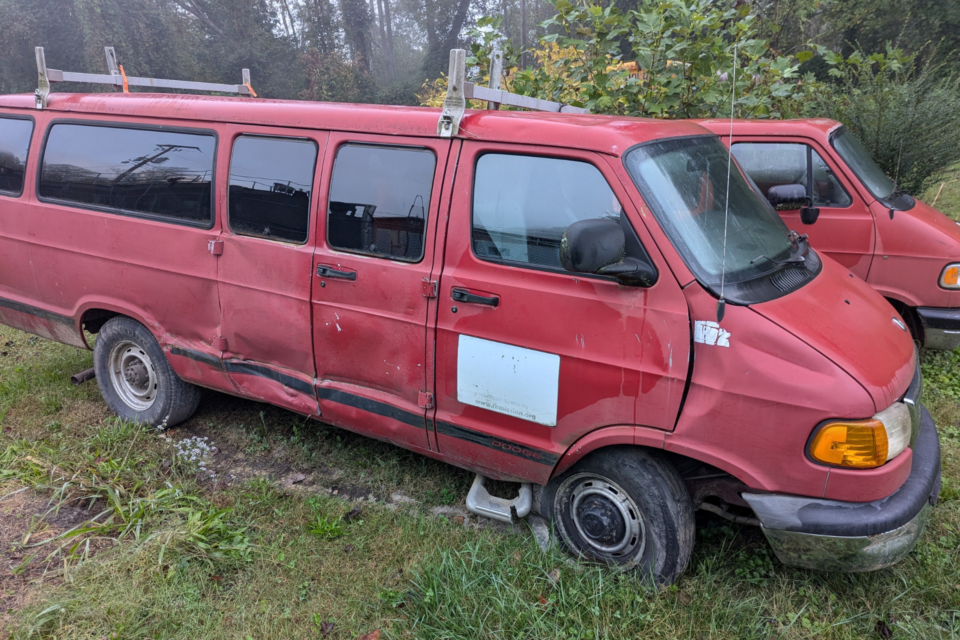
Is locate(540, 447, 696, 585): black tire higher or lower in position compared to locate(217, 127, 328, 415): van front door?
lower

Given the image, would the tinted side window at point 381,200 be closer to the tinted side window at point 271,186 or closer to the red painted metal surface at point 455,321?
the red painted metal surface at point 455,321

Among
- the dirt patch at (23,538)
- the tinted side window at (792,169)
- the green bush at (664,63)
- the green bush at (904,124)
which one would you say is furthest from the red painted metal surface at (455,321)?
the green bush at (904,124)

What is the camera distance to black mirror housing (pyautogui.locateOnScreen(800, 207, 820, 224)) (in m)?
5.09

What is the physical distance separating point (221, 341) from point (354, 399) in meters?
1.01

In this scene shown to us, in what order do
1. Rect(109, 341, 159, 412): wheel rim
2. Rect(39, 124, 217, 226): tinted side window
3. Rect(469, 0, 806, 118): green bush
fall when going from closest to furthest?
Rect(39, 124, 217, 226): tinted side window → Rect(109, 341, 159, 412): wheel rim → Rect(469, 0, 806, 118): green bush

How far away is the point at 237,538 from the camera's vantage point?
3.30 meters

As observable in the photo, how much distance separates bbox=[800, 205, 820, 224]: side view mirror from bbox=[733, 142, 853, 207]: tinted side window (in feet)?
0.41

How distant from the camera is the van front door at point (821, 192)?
16.5 ft

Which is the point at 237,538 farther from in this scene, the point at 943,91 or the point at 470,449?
the point at 943,91

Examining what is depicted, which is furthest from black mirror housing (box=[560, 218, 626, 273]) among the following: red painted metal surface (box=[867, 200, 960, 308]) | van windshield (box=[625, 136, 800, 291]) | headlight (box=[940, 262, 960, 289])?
headlight (box=[940, 262, 960, 289])

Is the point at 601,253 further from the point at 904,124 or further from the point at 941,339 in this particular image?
the point at 904,124

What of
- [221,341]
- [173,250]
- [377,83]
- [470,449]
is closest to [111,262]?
[173,250]

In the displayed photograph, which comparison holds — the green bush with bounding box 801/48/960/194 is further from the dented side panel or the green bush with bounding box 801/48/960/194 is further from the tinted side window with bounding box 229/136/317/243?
the dented side panel

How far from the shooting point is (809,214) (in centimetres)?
509
